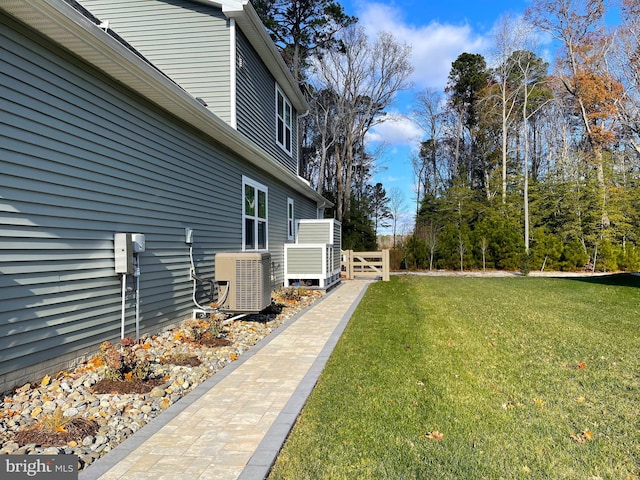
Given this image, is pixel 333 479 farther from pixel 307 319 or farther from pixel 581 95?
pixel 581 95

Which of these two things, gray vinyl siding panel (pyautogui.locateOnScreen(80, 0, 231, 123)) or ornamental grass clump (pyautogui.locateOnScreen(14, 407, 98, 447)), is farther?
gray vinyl siding panel (pyautogui.locateOnScreen(80, 0, 231, 123))

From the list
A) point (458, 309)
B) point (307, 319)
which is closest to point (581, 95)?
point (458, 309)

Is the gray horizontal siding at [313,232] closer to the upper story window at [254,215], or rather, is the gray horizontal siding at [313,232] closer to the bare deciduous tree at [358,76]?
A: the upper story window at [254,215]

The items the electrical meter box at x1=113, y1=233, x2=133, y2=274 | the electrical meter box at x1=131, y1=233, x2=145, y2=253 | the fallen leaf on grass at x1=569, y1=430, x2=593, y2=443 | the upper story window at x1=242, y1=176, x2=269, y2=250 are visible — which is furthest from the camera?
the upper story window at x1=242, y1=176, x2=269, y2=250

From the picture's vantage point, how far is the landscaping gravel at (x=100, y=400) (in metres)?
2.67

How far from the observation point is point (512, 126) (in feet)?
89.4

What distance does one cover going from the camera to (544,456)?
2.54 metres

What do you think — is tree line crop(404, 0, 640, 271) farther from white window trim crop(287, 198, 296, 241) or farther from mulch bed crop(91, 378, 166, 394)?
mulch bed crop(91, 378, 166, 394)

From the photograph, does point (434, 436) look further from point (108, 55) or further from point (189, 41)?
point (189, 41)

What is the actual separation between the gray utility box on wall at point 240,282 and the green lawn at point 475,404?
59.1 inches

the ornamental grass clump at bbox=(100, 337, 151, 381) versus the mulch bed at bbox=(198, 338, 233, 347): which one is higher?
the ornamental grass clump at bbox=(100, 337, 151, 381)

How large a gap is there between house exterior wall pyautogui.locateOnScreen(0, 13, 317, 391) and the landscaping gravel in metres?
0.21

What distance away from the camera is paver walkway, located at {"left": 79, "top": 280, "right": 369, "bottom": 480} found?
7.95 ft

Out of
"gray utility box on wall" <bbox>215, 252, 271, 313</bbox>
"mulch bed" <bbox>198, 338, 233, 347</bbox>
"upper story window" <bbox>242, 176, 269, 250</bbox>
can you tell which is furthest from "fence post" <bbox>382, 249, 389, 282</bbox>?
"mulch bed" <bbox>198, 338, 233, 347</bbox>
